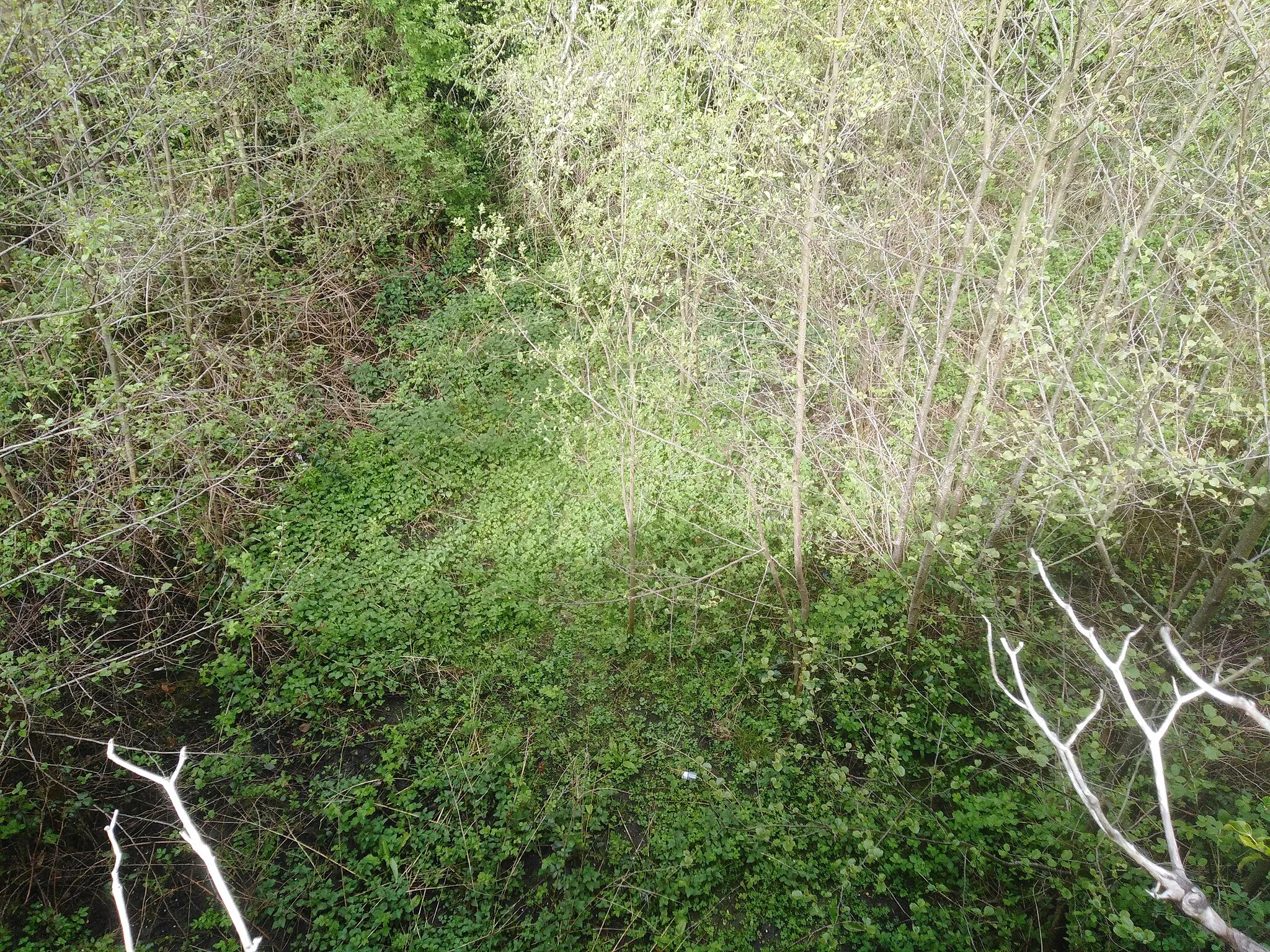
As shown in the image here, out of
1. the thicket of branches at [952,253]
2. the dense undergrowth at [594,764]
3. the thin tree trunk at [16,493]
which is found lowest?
the dense undergrowth at [594,764]

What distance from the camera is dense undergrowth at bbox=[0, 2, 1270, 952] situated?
467 centimetres

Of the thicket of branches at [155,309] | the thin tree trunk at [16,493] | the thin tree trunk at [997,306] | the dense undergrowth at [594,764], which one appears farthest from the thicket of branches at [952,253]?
the thin tree trunk at [16,493]

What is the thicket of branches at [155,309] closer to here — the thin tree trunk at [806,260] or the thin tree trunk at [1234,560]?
the thin tree trunk at [806,260]

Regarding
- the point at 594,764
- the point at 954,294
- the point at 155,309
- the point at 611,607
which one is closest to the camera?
the point at 954,294

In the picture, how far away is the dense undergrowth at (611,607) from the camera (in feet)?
15.3

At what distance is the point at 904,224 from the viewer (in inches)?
291

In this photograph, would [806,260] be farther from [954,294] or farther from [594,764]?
[594,764]

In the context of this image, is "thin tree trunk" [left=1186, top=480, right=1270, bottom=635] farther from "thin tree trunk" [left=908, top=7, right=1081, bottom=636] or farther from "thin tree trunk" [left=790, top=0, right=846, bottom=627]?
"thin tree trunk" [left=790, top=0, right=846, bottom=627]

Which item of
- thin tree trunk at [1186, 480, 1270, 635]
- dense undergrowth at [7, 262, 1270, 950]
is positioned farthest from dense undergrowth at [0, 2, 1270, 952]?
thin tree trunk at [1186, 480, 1270, 635]

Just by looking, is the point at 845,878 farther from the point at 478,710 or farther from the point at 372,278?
the point at 372,278

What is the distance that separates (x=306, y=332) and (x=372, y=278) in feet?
5.02

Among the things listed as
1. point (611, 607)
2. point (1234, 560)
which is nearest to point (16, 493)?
point (611, 607)

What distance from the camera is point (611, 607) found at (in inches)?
280

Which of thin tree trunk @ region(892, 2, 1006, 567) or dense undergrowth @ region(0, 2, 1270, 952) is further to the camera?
dense undergrowth @ region(0, 2, 1270, 952)
